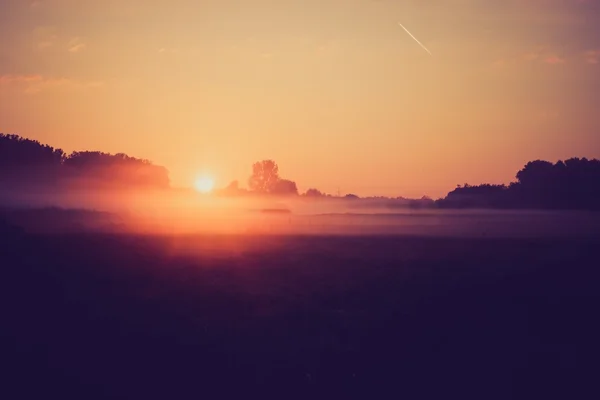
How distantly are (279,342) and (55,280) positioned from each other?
9.20 meters

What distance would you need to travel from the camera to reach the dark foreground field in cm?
1518

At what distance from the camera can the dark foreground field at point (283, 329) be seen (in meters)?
15.2

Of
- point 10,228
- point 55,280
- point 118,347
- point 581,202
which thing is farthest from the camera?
point 581,202

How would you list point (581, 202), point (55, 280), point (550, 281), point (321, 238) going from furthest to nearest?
point (581, 202) → point (321, 238) → point (550, 281) → point (55, 280)

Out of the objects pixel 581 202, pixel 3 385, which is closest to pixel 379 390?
pixel 3 385

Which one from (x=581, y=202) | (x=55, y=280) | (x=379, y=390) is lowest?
(x=379, y=390)

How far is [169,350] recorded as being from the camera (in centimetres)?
1691

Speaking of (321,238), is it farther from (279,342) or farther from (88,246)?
(279,342)

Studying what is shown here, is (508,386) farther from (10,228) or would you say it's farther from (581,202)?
(581,202)

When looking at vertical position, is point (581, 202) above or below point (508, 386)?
above

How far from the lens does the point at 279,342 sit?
1797 cm

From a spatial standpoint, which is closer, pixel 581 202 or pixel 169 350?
pixel 169 350

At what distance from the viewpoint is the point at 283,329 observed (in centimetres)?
1917

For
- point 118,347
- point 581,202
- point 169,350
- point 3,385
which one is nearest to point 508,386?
point 169,350
